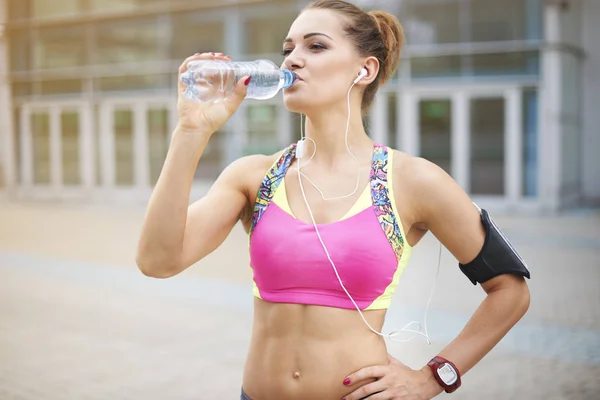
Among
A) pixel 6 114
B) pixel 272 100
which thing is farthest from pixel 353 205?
pixel 6 114

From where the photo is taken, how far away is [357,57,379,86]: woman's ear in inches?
98.0

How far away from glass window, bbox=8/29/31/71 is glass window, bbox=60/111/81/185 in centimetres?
241

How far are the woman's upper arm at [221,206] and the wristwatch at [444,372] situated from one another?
70 centimetres

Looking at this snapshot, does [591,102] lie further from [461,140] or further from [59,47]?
[59,47]

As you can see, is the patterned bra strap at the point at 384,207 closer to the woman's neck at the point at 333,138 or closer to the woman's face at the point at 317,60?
the woman's neck at the point at 333,138

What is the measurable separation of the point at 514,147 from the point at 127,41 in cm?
1223

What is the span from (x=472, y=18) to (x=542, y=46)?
1.84 m

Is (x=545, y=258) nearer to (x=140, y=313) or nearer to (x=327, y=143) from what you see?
(x=140, y=313)

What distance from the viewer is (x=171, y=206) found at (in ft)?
6.84

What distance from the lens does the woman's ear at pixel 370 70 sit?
2490mm

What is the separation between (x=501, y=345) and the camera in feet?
22.2

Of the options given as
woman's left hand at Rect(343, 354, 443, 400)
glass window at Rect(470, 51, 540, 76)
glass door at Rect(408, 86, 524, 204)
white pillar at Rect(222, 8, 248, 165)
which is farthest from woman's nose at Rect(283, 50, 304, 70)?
white pillar at Rect(222, 8, 248, 165)

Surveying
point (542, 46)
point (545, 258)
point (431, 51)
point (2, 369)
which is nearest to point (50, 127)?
point (431, 51)

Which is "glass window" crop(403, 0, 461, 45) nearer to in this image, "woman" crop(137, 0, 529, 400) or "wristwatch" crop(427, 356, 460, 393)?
"woman" crop(137, 0, 529, 400)
